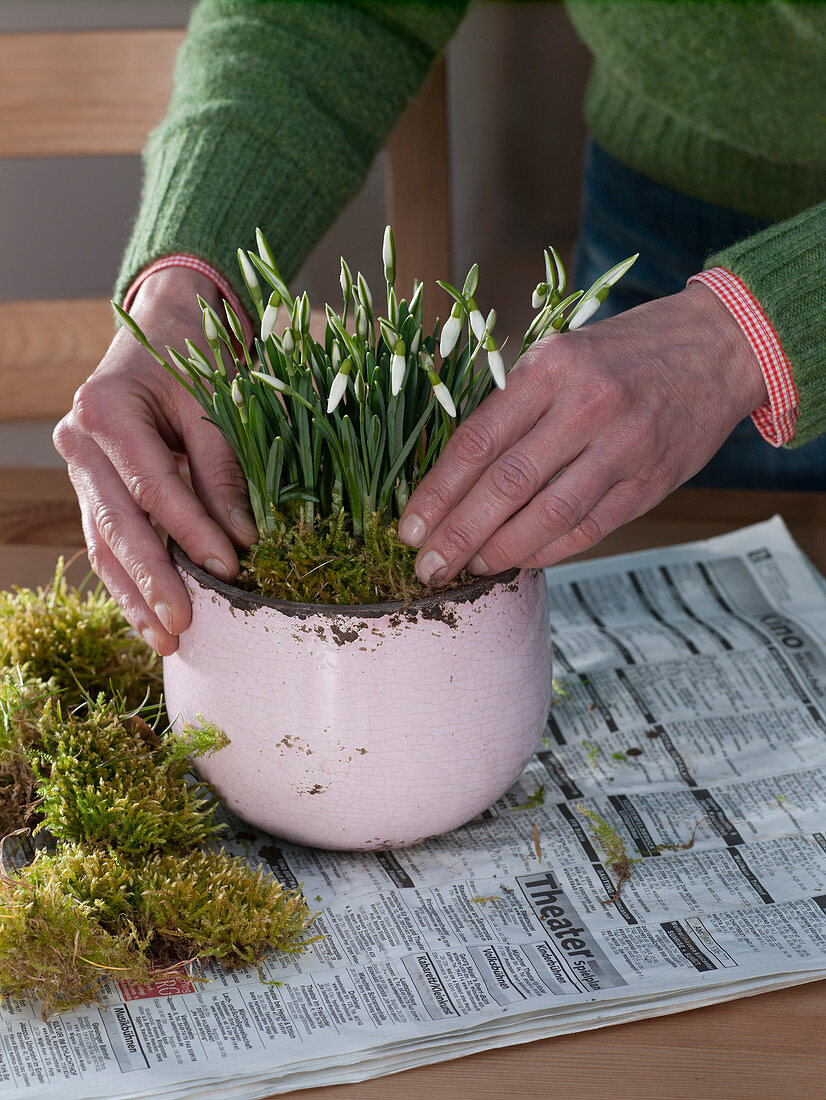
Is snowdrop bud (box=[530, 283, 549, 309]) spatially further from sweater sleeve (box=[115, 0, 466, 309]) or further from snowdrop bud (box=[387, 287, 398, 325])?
sweater sleeve (box=[115, 0, 466, 309])

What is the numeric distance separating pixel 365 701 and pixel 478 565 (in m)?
0.10

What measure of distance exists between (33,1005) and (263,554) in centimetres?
26

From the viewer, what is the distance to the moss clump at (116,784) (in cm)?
59

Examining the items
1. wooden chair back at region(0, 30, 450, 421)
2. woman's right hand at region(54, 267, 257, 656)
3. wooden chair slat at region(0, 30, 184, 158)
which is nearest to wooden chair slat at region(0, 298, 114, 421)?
wooden chair back at region(0, 30, 450, 421)

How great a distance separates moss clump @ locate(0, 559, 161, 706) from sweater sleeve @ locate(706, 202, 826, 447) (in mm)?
481

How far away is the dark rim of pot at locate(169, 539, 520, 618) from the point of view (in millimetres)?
560

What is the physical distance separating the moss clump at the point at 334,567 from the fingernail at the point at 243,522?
0.5 inches

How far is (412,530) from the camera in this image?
23.5 inches

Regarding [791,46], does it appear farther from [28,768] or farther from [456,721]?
[28,768]

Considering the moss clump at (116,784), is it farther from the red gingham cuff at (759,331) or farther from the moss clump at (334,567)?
the red gingham cuff at (759,331)

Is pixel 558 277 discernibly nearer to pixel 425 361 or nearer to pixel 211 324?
pixel 425 361

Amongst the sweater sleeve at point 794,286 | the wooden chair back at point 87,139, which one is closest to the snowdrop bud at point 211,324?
the sweater sleeve at point 794,286

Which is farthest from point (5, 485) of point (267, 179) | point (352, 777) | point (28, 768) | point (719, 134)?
point (719, 134)

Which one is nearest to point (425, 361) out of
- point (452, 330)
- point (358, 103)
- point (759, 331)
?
point (452, 330)
